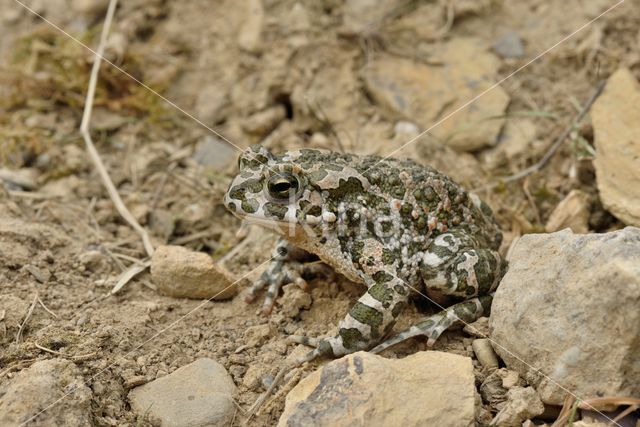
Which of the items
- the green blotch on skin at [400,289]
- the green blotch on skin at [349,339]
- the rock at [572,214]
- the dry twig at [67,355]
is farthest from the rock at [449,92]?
the dry twig at [67,355]

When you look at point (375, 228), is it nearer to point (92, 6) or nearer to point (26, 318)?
point (26, 318)

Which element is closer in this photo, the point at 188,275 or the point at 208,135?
the point at 188,275

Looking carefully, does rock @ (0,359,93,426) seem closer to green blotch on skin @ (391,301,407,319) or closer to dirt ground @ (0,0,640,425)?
dirt ground @ (0,0,640,425)

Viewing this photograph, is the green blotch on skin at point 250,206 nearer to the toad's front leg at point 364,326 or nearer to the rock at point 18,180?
the toad's front leg at point 364,326

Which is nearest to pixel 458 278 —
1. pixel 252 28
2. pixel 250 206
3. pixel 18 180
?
pixel 250 206

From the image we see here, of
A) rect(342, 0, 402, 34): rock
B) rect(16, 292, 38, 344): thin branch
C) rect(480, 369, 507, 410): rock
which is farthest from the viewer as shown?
rect(342, 0, 402, 34): rock

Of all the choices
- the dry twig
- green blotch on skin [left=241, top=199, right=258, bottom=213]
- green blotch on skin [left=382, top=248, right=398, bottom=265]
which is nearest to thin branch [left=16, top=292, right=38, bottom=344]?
the dry twig
